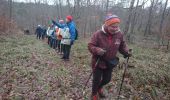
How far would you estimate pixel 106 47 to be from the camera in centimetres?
531

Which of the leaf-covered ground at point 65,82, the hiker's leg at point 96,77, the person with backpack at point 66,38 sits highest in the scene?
the person with backpack at point 66,38

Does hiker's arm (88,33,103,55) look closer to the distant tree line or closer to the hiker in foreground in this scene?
the hiker in foreground

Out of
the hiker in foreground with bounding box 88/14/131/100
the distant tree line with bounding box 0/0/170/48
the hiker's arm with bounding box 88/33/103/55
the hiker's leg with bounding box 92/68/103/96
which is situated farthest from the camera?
the distant tree line with bounding box 0/0/170/48

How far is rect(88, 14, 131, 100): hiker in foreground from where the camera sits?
5.24 meters

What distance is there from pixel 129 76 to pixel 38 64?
162 inches

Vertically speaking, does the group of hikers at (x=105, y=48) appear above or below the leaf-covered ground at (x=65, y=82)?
Answer: above

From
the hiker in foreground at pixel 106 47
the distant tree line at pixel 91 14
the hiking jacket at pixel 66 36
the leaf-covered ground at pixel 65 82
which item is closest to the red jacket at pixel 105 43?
Answer: the hiker in foreground at pixel 106 47

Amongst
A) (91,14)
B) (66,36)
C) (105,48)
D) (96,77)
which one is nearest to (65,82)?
(96,77)

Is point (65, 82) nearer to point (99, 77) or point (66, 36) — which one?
point (99, 77)

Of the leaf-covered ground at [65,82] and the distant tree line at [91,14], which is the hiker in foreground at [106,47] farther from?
the distant tree line at [91,14]

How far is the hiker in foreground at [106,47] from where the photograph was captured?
5.24m

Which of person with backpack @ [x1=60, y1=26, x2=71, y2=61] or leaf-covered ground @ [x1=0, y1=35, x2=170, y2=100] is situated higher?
person with backpack @ [x1=60, y1=26, x2=71, y2=61]

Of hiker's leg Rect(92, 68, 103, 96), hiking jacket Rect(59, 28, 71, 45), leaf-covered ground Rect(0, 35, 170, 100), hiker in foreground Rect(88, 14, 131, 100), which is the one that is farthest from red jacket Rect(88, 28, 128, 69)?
hiking jacket Rect(59, 28, 71, 45)

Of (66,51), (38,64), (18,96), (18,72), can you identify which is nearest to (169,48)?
(66,51)
